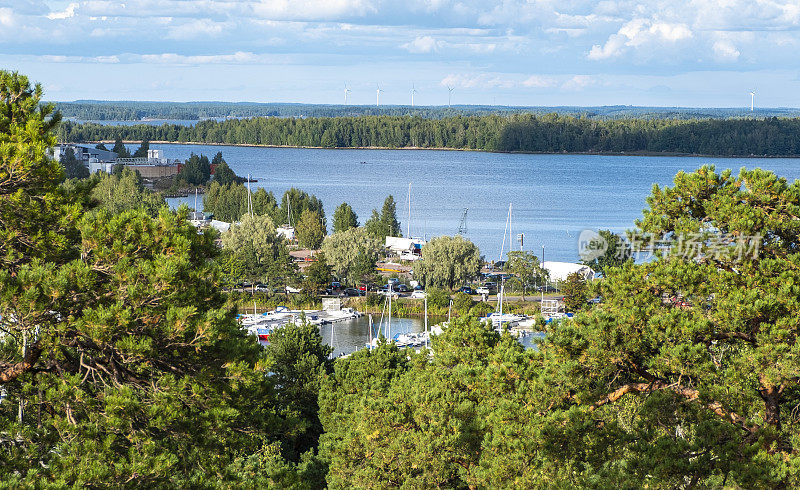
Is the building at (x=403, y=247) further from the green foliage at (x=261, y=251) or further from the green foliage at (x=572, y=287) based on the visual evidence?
the green foliage at (x=572, y=287)

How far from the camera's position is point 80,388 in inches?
223

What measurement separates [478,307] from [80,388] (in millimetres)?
25706

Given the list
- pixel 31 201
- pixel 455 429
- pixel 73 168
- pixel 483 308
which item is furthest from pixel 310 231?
pixel 31 201

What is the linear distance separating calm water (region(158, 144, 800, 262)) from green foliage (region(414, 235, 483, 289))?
27.0 feet

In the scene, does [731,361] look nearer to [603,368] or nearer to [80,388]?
[603,368]

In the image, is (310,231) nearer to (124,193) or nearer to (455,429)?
(124,193)

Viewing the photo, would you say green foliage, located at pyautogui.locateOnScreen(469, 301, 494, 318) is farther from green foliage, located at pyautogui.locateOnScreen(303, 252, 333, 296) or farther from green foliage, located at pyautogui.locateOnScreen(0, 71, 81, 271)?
green foliage, located at pyautogui.locateOnScreen(0, 71, 81, 271)

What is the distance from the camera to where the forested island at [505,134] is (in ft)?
392

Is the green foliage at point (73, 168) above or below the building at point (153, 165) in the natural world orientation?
above

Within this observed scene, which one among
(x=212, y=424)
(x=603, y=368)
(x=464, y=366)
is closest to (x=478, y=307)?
(x=464, y=366)

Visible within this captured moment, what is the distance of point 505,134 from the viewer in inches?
5241

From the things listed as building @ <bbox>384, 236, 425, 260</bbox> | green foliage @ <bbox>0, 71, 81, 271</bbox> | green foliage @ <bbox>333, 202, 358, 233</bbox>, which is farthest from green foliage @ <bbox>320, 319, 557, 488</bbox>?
green foliage @ <bbox>333, 202, 358, 233</bbox>

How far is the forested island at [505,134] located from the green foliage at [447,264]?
8387 cm

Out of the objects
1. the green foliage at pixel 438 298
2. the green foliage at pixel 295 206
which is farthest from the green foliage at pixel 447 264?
the green foliage at pixel 295 206
